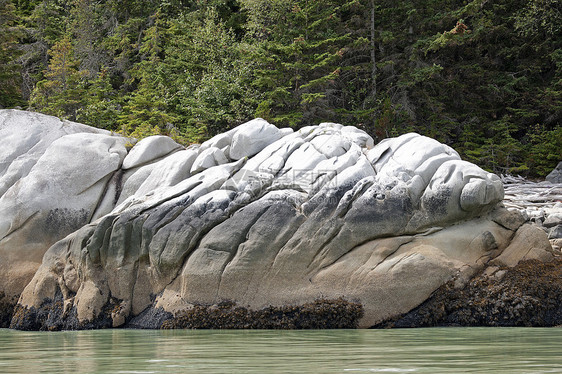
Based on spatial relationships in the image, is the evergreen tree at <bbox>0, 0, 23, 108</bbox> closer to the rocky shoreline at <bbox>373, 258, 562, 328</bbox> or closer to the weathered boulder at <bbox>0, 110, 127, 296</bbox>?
the weathered boulder at <bbox>0, 110, 127, 296</bbox>

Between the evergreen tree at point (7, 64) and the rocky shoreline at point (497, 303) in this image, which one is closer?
the rocky shoreline at point (497, 303)

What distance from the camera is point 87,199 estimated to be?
1233cm

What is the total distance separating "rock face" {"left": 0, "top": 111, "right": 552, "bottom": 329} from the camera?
9.41m

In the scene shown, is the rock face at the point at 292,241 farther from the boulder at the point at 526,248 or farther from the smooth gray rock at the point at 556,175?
the smooth gray rock at the point at 556,175

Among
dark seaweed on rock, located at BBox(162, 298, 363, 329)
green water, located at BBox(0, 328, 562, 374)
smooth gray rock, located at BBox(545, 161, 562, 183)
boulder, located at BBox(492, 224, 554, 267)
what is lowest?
smooth gray rock, located at BBox(545, 161, 562, 183)

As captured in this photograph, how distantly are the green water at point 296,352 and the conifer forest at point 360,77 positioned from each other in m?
11.6

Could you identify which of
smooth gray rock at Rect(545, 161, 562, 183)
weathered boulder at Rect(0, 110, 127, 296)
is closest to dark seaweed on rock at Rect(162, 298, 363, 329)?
weathered boulder at Rect(0, 110, 127, 296)

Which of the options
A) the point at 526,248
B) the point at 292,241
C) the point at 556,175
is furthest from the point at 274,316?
the point at 556,175

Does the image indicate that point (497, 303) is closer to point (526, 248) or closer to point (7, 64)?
point (526, 248)

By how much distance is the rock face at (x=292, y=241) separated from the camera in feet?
30.9

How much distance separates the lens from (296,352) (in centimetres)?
570

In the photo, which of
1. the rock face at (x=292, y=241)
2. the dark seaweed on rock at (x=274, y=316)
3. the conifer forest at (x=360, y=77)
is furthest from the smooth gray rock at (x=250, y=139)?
the conifer forest at (x=360, y=77)

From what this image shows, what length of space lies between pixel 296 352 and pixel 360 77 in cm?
1879

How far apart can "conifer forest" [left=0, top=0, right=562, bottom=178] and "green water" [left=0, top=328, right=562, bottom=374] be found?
11555mm
